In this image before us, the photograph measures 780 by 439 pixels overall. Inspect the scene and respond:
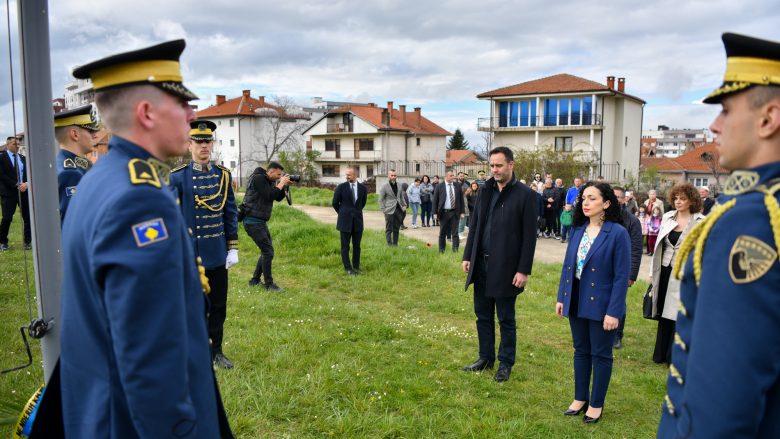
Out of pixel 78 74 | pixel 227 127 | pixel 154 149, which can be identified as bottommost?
pixel 154 149

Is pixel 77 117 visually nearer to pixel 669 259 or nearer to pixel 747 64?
pixel 747 64

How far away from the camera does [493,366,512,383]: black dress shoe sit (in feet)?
19.2

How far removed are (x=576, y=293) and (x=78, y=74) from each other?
13.9 ft

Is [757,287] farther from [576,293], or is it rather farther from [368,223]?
[368,223]

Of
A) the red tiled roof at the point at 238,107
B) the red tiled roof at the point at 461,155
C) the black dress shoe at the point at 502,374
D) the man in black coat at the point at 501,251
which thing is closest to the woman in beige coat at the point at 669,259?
the man in black coat at the point at 501,251

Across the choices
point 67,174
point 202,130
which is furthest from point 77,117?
point 202,130

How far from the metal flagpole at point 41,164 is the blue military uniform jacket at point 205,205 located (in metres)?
2.60

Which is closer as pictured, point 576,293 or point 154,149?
point 154,149

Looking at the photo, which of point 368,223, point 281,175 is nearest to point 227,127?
point 368,223

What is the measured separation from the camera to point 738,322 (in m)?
1.72

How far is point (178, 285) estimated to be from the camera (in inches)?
75.0

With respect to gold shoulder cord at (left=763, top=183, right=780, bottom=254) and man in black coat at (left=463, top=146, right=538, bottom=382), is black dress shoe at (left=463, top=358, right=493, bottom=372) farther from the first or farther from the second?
gold shoulder cord at (left=763, top=183, right=780, bottom=254)

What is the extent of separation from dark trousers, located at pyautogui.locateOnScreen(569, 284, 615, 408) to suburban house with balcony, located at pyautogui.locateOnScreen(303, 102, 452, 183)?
2082 inches

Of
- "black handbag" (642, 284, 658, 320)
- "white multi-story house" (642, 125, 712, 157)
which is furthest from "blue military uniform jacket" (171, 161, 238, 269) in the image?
"white multi-story house" (642, 125, 712, 157)
